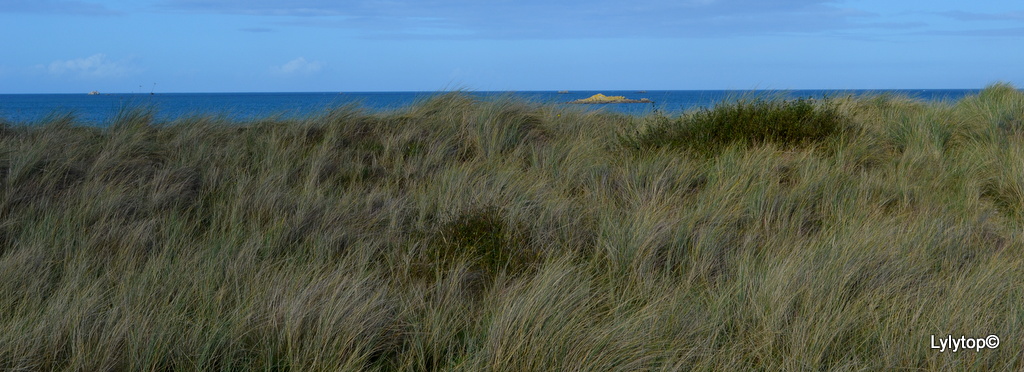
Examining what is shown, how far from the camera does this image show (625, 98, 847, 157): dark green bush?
6.85 m

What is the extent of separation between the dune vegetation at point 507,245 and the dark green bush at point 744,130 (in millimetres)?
29

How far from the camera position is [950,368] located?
8.63 feet

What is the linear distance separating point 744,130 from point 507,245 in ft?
12.1

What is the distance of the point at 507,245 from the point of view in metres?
4.05

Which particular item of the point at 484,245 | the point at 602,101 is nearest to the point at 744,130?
the point at 484,245

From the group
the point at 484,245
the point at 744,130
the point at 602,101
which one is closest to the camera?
the point at 484,245

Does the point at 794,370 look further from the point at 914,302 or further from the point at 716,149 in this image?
the point at 716,149

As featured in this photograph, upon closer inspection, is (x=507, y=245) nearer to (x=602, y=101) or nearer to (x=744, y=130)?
(x=744, y=130)

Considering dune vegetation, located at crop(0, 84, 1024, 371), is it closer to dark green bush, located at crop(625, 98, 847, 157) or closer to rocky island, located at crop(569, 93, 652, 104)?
dark green bush, located at crop(625, 98, 847, 157)

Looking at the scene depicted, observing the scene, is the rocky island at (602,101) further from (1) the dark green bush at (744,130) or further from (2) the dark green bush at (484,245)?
(2) the dark green bush at (484,245)

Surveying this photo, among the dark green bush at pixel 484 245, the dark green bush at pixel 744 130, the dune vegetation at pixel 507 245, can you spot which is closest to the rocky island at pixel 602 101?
the dark green bush at pixel 744 130

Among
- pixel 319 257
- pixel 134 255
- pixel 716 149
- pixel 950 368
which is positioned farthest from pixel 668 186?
pixel 134 255

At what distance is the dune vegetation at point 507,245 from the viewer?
9.28ft

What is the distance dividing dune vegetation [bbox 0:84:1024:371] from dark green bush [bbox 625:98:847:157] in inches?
1.1
